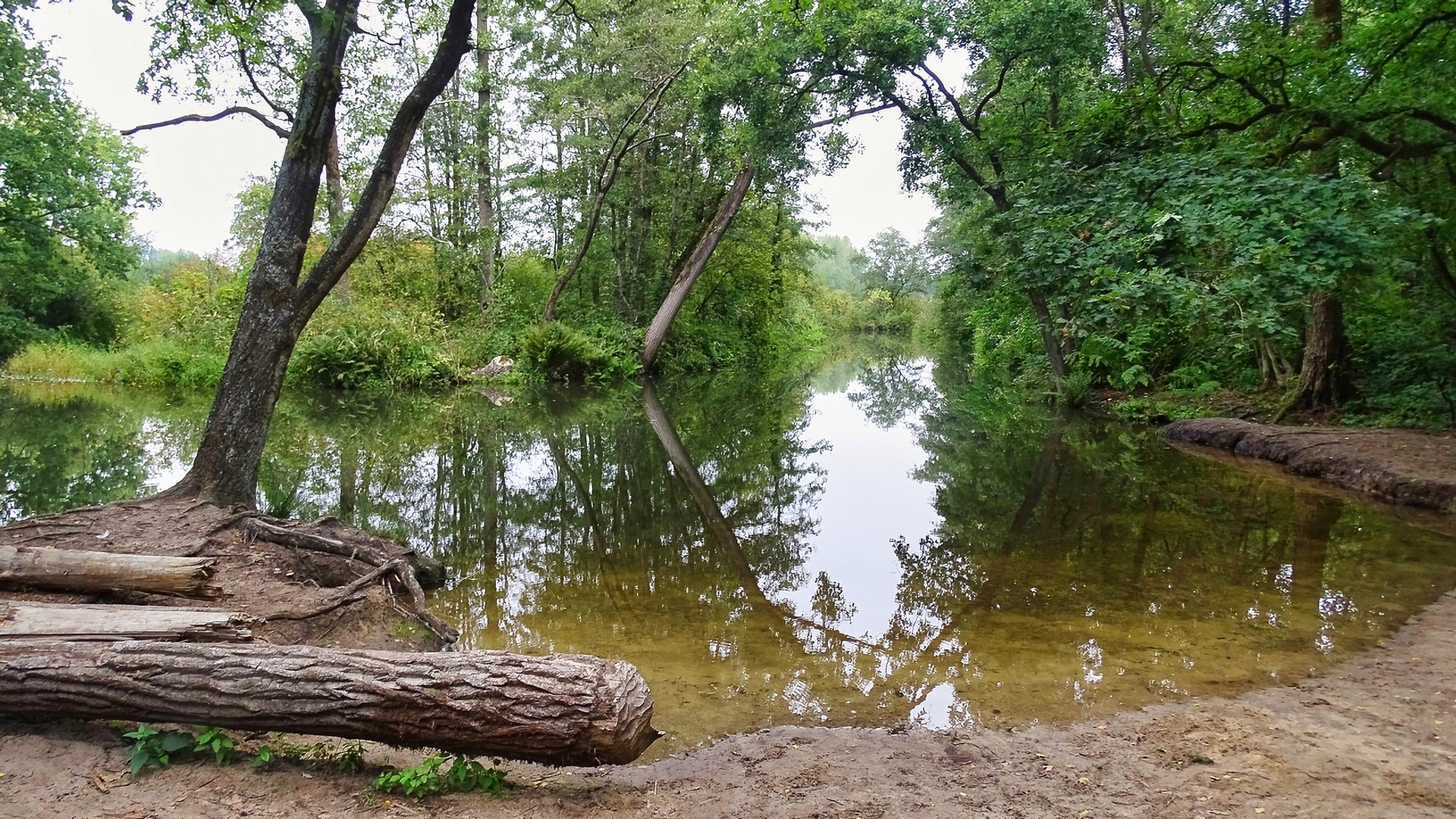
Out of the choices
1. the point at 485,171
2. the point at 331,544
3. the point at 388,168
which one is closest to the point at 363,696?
the point at 331,544

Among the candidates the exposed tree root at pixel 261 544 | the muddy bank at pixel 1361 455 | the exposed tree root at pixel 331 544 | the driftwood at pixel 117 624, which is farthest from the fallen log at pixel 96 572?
the muddy bank at pixel 1361 455

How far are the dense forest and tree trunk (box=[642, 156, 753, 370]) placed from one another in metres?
0.13

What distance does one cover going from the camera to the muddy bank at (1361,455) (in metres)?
7.50

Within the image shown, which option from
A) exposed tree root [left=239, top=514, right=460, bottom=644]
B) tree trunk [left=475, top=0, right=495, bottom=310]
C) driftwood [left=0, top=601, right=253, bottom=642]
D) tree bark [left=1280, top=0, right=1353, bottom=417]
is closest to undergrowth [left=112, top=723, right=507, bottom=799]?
driftwood [left=0, top=601, right=253, bottom=642]

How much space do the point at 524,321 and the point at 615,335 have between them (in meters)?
2.97

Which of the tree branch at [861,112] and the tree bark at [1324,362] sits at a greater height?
the tree branch at [861,112]

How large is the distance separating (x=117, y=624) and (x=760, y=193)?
2279 centimetres

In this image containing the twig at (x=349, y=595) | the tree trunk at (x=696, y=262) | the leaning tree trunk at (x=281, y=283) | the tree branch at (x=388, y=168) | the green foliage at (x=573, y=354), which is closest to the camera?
the twig at (x=349, y=595)

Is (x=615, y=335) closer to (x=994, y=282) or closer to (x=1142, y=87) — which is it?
(x=994, y=282)

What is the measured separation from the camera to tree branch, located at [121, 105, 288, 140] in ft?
18.5

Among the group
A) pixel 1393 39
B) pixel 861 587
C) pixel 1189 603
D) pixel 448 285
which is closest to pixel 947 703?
pixel 861 587

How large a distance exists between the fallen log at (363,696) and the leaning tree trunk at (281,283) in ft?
10.2

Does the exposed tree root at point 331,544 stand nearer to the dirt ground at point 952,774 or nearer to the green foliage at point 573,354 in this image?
the dirt ground at point 952,774

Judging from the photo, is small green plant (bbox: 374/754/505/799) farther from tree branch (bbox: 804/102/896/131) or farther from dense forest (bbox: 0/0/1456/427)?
tree branch (bbox: 804/102/896/131)
